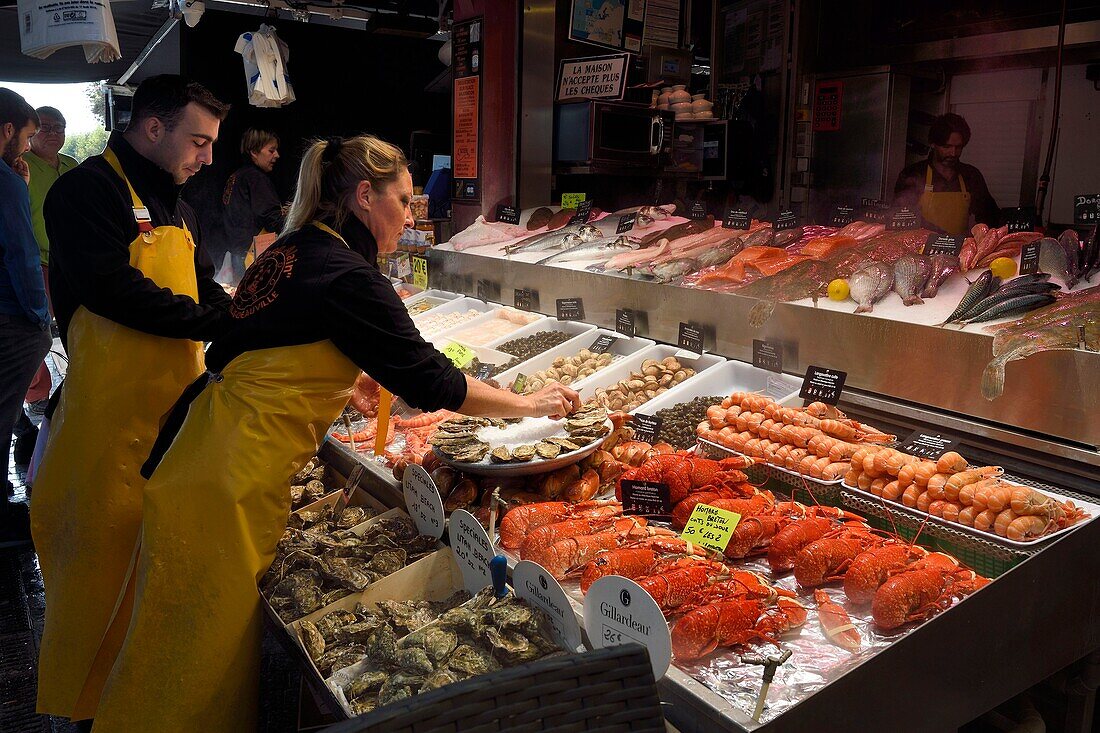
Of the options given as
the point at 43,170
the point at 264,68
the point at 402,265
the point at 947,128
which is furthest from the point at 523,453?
the point at 43,170

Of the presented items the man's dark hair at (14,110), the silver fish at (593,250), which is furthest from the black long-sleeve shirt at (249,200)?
the silver fish at (593,250)

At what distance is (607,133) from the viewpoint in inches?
→ 232

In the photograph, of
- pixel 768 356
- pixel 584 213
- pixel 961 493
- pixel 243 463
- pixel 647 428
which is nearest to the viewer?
pixel 961 493

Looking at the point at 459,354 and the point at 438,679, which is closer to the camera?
the point at 438,679

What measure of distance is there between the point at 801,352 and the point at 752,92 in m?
4.52

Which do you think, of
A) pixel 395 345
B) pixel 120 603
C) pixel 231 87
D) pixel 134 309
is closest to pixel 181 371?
pixel 134 309

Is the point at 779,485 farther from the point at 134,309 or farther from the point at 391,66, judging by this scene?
the point at 391,66

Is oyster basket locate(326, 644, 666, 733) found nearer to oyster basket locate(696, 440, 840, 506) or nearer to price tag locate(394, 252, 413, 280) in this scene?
oyster basket locate(696, 440, 840, 506)

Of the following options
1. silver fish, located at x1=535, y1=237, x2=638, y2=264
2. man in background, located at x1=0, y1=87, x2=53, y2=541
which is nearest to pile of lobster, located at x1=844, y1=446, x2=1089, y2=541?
silver fish, located at x1=535, y1=237, x2=638, y2=264

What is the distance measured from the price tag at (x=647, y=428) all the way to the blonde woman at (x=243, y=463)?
803mm

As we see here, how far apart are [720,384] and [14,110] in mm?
4455

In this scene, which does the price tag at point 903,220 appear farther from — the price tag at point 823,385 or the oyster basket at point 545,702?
the oyster basket at point 545,702

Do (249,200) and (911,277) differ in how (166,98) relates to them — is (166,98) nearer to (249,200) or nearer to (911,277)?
(911,277)

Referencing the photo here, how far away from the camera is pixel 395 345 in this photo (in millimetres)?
2412
